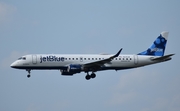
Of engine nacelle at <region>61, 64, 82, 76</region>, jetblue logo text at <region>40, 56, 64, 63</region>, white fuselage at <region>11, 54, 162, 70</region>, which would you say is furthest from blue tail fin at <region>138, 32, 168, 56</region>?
jetblue logo text at <region>40, 56, 64, 63</region>

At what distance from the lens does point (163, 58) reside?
284 ft

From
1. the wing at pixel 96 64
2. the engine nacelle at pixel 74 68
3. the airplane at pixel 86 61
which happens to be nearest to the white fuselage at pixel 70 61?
the airplane at pixel 86 61

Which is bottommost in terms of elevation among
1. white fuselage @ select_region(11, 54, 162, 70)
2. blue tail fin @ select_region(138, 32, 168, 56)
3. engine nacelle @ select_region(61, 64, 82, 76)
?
engine nacelle @ select_region(61, 64, 82, 76)

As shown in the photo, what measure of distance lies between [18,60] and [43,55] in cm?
428

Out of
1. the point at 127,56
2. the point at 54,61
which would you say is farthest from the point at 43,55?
the point at 127,56

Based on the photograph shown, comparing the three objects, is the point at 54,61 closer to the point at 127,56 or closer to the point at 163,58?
the point at 127,56

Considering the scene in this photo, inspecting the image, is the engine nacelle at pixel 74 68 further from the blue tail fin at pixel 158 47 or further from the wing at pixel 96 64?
the blue tail fin at pixel 158 47

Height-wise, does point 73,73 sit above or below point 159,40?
below

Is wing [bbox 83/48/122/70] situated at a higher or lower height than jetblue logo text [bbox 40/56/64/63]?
lower

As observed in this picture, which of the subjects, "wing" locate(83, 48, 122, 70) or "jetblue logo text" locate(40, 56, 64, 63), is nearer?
"jetblue logo text" locate(40, 56, 64, 63)

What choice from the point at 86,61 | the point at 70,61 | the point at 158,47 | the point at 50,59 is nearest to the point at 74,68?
the point at 70,61

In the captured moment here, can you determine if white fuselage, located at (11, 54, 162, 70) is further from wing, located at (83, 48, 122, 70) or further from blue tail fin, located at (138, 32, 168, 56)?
blue tail fin, located at (138, 32, 168, 56)

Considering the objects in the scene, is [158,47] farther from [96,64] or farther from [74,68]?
[74,68]

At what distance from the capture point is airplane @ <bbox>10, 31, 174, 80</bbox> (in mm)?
82062
